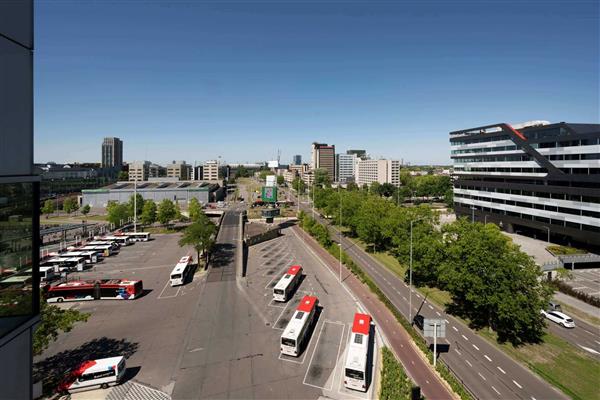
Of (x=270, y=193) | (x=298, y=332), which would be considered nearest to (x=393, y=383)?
(x=298, y=332)

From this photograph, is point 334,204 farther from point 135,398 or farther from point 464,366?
point 135,398

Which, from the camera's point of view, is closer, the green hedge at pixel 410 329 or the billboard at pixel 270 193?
the green hedge at pixel 410 329

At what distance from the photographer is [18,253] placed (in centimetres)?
676

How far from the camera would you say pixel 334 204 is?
93.1 meters

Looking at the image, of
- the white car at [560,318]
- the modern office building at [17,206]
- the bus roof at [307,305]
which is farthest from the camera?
the white car at [560,318]

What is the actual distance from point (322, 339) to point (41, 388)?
23.2m

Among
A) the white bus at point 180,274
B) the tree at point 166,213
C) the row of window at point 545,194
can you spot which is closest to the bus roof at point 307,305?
the white bus at point 180,274

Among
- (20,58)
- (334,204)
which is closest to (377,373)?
(20,58)

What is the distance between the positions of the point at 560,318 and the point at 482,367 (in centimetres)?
1540

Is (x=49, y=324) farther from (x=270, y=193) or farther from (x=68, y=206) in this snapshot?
(x=68, y=206)

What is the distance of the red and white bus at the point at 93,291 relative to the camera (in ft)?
136

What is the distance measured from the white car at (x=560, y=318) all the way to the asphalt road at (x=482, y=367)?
10.7 metres

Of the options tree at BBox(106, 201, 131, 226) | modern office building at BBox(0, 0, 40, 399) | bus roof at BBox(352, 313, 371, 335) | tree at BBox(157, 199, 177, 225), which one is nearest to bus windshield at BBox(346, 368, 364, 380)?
bus roof at BBox(352, 313, 371, 335)

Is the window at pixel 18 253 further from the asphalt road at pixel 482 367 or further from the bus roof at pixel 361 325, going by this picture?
the asphalt road at pixel 482 367
